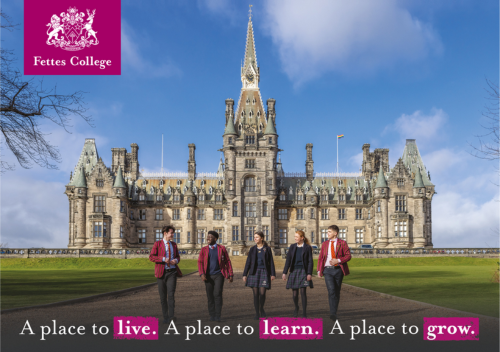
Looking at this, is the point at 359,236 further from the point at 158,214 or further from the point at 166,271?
the point at 166,271

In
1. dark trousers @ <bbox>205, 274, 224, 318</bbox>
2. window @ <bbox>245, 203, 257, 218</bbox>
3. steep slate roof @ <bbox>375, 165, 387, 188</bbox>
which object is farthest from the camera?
window @ <bbox>245, 203, 257, 218</bbox>

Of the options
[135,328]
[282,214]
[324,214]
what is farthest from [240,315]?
[324,214]

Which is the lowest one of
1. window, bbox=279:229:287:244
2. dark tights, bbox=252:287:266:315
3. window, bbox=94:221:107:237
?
window, bbox=279:229:287:244

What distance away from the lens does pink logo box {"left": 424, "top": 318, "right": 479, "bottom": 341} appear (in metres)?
13.1

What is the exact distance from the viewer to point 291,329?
1391cm

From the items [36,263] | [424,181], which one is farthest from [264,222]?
[36,263]

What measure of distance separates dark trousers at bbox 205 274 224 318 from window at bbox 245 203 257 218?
197ft

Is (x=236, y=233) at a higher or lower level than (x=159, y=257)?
lower

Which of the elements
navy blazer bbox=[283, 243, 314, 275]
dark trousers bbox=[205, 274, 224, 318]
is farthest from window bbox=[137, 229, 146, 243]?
navy blazer bbox=[283, 243, 314, 275]

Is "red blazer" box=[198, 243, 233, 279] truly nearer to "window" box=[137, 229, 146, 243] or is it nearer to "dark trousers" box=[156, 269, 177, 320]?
"dark trousers" box=[156, 269, 177, 320]

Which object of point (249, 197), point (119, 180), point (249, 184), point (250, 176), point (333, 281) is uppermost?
point (250, 176)

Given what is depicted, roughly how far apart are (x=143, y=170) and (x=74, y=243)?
609 inches

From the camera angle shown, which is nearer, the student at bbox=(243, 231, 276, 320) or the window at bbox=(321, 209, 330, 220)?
the student at bbox=(243, 231, 276, 320)

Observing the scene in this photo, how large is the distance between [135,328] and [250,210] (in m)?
61.5
